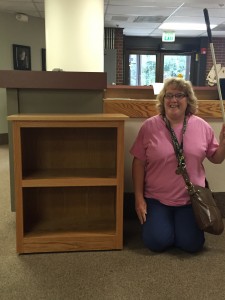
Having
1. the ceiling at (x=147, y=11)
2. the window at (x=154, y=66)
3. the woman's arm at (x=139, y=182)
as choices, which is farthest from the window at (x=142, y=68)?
the woman's arm at (x=139, y=182)

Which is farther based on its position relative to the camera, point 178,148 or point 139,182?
point 139,182

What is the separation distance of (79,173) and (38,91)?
1.97 ft

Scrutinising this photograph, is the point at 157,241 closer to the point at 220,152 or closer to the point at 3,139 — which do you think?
the point at 220,152

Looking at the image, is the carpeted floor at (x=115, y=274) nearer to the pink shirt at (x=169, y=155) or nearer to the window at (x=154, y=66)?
the pink shirt at (x=169, y=155)

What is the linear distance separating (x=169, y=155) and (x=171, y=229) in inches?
16.3

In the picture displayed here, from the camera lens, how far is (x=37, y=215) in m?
2.03

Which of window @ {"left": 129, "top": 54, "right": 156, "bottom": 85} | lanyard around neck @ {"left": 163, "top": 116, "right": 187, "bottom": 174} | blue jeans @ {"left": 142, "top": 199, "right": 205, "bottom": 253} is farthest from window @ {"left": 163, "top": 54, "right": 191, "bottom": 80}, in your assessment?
blue jeans @ {"left": 142, "top": 199, "right": 205, "bottom": 253}

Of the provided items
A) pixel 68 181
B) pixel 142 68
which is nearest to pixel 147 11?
pixel 142 68

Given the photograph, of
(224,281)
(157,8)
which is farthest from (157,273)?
(157,8)

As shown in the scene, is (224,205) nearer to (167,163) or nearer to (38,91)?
(167,163)

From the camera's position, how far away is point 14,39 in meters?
6.36

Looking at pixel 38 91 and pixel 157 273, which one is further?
pixel 38 91

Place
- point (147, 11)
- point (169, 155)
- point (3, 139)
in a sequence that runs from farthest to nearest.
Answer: point (3, 139)
point (147, 11)
point (169, 155)

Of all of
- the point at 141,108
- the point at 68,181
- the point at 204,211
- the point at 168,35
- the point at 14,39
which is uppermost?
the point at 168,35
